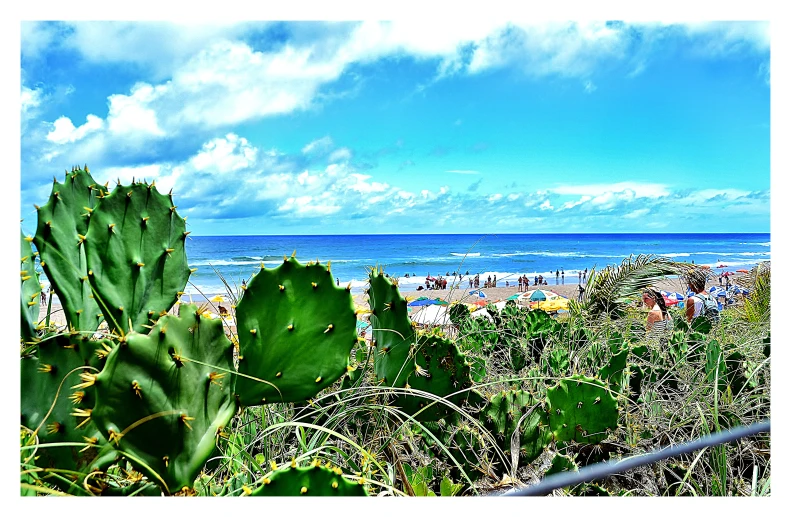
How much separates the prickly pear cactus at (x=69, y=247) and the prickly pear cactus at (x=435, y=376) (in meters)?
0.54

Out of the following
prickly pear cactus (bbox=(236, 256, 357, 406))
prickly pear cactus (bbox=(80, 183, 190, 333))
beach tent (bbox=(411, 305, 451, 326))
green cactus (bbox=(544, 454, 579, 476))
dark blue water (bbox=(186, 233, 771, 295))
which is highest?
dark blue water (bbox=(186, 233, 771, 295))

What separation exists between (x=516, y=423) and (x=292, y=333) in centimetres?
48

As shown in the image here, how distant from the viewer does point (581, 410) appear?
1.08 meters

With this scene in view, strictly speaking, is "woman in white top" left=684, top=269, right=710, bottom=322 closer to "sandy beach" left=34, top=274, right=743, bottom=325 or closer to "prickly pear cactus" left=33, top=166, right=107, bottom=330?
"sandy beach" left=34, top=274, right=743, bottom=325

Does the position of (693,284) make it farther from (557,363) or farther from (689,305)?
(557,363)

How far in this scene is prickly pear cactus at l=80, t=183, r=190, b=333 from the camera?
82cm

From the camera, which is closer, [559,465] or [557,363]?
[559,465]

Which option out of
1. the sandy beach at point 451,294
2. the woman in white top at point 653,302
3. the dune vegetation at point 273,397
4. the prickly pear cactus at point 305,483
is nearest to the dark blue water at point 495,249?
the sandy beach at point 451,294

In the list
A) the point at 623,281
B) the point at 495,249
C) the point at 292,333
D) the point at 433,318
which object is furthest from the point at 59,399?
the point at 495,249

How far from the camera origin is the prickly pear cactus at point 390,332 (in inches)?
36.3

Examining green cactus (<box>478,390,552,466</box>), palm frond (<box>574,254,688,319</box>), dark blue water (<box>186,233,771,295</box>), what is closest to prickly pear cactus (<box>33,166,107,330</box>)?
green cactus (<box>478,390,552,466</box>)

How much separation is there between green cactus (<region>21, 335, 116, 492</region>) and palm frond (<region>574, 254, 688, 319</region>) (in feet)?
7.00

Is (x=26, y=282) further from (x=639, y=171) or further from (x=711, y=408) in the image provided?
(x=639, y=171)

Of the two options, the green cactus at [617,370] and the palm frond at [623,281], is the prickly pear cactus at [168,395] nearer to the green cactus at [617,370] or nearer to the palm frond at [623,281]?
the green cactus at [617,370]
